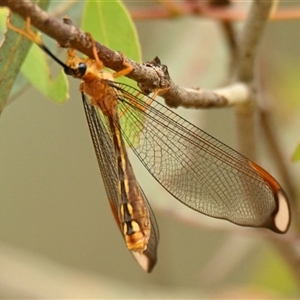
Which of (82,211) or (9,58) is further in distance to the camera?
(82,211)

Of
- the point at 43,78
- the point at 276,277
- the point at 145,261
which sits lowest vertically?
the point at 145,261

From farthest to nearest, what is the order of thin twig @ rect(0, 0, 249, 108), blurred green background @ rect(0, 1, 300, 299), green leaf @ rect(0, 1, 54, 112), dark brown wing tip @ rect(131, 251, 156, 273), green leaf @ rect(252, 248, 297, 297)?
blurred green background @ rect(0, 1, 300, 299), green leaf @ rect(252, 248, 297, 297), dark brown wing tip @ rect(131, 251, 156, 273), green leaf @ rect(0, 1, 54, 112), thin twig @ rect(0, 0, 249, 108)

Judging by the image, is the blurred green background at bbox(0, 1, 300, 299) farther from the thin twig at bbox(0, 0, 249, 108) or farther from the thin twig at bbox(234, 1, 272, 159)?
the thin twig at bbox(0, 0, 249, 108)

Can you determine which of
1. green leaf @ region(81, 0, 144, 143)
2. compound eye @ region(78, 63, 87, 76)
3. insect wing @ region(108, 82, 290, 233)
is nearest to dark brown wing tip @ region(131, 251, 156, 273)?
insect wing @ region(108, 82, 290, 233)

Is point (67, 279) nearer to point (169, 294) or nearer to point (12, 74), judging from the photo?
point (169, 294)

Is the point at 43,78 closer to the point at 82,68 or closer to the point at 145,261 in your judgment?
the point at 82,68

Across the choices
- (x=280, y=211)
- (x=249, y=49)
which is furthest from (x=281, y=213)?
(x=249, y=49)

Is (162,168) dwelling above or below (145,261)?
above

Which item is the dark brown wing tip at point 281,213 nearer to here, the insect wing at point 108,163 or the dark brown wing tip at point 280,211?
the dark brown wing tip at point 280,211
